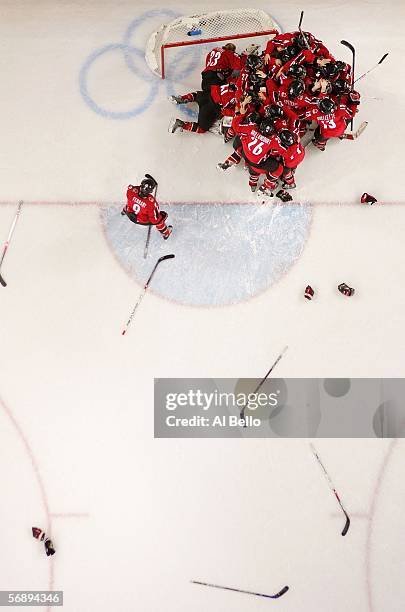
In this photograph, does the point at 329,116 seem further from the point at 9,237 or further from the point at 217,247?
the point at 9,237

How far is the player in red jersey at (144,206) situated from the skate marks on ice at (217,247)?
19 cm

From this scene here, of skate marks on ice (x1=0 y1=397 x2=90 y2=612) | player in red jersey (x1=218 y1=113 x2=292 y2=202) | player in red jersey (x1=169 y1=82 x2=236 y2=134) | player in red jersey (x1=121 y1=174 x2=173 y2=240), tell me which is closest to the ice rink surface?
skate marks on ice (x1=0 y1=397 x2=90 y2=612)

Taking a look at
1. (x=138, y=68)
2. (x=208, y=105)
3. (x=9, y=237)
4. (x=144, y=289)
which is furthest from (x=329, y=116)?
(x=9, y=237)

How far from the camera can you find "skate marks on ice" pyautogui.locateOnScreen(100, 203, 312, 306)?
446 centimetres

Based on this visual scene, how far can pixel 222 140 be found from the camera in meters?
4.55

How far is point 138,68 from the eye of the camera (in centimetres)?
465

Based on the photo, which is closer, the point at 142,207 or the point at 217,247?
the point at 142,207

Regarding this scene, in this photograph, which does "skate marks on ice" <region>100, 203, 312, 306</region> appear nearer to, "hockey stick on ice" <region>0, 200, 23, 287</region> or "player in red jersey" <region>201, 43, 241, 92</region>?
"hockey stick on ice" <region>0, 200, 23, 287</region>

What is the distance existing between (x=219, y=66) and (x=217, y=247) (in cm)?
119

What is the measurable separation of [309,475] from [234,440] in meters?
0.54

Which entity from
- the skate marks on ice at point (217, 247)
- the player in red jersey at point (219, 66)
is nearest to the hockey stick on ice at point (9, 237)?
the skate marks on ice at point (217, 247)

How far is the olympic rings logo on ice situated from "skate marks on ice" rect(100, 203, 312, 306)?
Result: 2.46ft

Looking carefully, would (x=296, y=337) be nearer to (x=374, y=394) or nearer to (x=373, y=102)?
(x=374, y=394)

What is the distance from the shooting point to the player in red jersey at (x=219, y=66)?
171 inches
